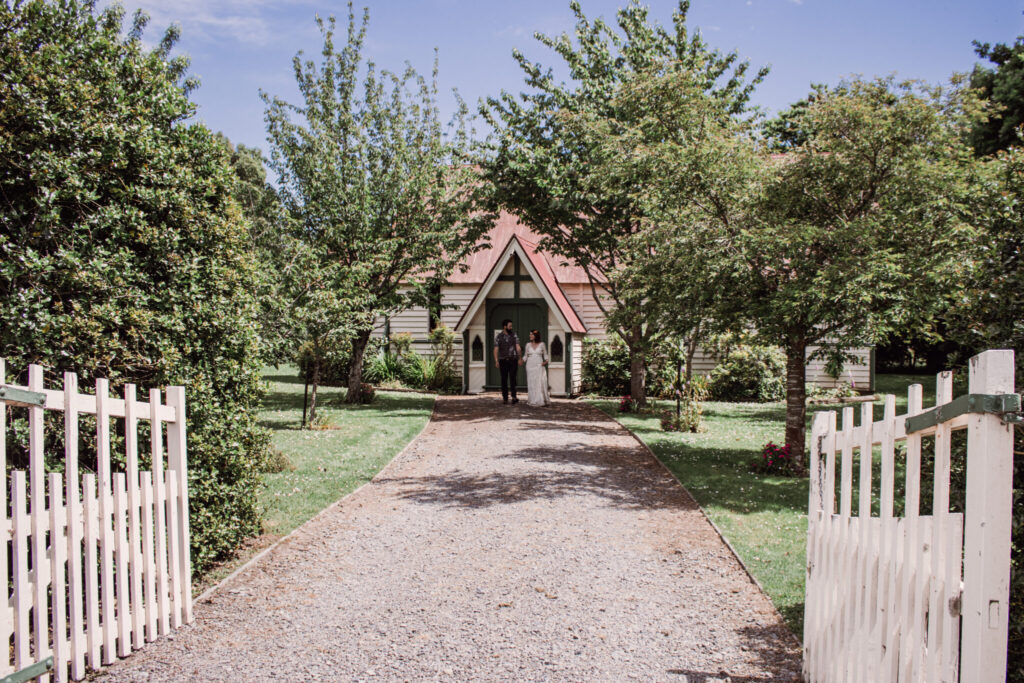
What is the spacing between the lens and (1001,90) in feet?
74.3

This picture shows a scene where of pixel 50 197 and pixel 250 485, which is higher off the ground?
pixel 50 197

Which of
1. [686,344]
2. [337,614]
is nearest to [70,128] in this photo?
[337,614]

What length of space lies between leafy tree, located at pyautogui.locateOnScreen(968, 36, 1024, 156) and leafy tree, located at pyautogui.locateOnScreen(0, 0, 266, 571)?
22584 mm

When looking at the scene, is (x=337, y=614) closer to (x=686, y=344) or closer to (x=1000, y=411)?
(x=1000, y=411)

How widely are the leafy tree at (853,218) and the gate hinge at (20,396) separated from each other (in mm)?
7920

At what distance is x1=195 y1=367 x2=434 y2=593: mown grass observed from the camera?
793 cm

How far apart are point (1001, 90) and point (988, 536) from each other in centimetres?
2555

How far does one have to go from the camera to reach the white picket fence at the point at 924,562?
7.44 ft

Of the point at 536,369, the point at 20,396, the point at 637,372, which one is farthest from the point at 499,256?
the point at 20,396

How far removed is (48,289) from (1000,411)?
17.5 ft

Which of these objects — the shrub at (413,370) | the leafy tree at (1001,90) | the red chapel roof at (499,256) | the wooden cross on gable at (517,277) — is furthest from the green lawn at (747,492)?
the leafy tree at (1001,90)

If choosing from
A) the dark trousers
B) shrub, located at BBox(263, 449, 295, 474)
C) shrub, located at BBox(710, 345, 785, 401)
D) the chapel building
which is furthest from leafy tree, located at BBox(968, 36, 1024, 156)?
shrub, located at BBox(263, 449, 295, 474)

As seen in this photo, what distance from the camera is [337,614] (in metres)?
5.46

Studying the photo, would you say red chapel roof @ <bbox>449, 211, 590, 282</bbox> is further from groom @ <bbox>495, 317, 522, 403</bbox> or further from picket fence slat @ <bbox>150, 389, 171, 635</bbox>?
picket fence slat @ <bbox>150, 389, 171, 635</bbox>
